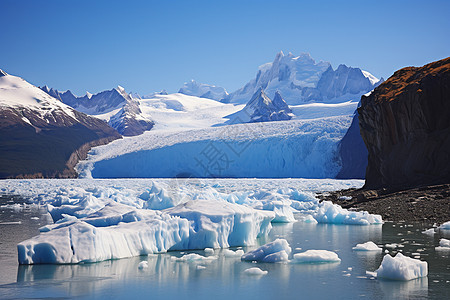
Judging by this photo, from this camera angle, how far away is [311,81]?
8006 centimetres

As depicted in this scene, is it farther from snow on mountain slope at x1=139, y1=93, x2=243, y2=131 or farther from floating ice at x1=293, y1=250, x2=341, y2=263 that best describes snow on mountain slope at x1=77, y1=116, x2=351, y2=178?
floating ice at x1=293, y1=250, x2=341, y2=263

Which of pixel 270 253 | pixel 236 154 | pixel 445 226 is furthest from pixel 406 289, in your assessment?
pixel 236 154

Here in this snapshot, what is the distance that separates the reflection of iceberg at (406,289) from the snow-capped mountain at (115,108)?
63.1 meters

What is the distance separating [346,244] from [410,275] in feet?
9.34

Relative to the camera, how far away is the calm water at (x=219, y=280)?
5.17 metres

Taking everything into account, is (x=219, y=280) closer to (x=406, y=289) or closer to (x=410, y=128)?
(x=406, y=289)

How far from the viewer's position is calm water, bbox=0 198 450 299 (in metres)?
5.17

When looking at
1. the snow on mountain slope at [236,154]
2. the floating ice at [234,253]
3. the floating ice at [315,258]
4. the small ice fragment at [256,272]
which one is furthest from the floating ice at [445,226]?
the snow on mountain slope at [236,154]

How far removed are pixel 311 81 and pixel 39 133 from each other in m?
47.3

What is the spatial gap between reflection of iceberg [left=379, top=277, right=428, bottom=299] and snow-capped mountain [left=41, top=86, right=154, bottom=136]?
→ 207ft

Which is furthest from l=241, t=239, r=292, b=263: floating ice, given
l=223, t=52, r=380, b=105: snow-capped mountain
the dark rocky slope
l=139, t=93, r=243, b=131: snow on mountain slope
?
l=223, t=52, r=380, b=105: snow-capped mountain

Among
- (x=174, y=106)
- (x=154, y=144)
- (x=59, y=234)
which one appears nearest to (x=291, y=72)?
(x=174, y=106)

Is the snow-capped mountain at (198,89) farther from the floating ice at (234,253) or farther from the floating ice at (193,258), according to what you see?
the floating ice at (193,258)

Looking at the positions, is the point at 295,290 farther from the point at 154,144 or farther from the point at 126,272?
the point at 154,144
